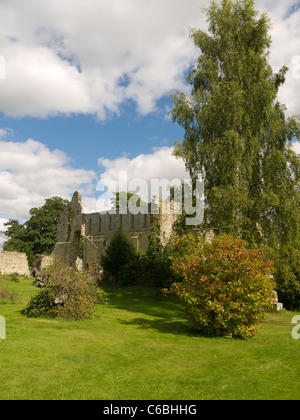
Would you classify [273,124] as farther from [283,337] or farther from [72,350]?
[72,350]

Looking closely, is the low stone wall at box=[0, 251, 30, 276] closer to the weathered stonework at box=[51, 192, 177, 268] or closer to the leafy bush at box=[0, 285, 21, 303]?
the weathered stonework at box=[51, 192, 177, 268]

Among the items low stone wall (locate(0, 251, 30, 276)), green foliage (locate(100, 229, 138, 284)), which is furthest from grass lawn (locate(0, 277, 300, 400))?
low stone wall (locate(0, 251, 30, 276))

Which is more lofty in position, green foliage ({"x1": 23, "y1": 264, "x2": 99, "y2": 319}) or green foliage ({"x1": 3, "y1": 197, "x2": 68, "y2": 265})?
green foliage ({"x1": 3, "y1": 197, "x2": 68, "y2": 265})

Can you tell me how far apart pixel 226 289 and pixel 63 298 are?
17.2ft

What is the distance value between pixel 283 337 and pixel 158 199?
1583 centimetres

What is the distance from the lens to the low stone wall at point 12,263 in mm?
32381

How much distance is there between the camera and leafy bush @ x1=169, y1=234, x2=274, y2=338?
9.55 meters

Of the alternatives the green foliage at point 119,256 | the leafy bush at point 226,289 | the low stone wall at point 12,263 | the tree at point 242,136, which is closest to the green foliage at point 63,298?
the leafy bush at point 226,289

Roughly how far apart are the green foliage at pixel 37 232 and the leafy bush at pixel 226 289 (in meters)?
43.5

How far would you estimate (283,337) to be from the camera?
10219mm

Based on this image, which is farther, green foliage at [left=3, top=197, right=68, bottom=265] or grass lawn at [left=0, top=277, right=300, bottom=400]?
green foliage at [left=3, top=197, right=68, bottom=265]

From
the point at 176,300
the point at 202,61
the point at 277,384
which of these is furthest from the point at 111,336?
the point at 202,61

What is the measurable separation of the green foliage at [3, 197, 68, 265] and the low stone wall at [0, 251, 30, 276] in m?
17.0

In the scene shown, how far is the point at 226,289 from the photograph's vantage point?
9.63 meters
